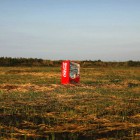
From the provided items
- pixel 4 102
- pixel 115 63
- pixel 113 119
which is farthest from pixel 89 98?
pixel 115 63

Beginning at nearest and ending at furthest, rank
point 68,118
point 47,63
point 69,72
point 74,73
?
point 68,118 < point 69,72 < point 74,73 < point 47,63

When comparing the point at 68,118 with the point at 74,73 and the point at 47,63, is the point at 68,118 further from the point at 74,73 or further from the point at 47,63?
the point at 47,63

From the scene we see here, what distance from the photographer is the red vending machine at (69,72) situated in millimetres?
18453

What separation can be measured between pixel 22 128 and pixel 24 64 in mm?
39372

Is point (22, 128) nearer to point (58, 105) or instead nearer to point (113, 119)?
point (113, 119)

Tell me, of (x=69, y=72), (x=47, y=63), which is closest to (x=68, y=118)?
(x=69, y=72)

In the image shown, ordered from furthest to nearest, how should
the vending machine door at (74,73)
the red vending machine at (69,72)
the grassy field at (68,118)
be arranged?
the vending machine door at (74,73) → the red vending machine at (69,72) → the grassy field at (68,118)

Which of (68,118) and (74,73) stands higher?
(74,73)

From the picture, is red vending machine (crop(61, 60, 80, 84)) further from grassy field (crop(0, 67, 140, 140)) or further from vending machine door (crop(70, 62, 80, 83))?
grassy field (crop(0, 67, 140, 140))

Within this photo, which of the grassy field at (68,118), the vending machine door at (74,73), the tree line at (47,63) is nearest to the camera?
the grassy field at (68,118)

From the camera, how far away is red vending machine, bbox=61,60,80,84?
18453 mm

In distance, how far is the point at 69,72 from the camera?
60.7 feet

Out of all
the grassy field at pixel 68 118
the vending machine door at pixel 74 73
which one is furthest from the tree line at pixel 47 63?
the grassy field at pixel 68 118

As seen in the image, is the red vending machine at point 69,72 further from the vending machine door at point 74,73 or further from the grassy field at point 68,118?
the grassy field at point 68,118
